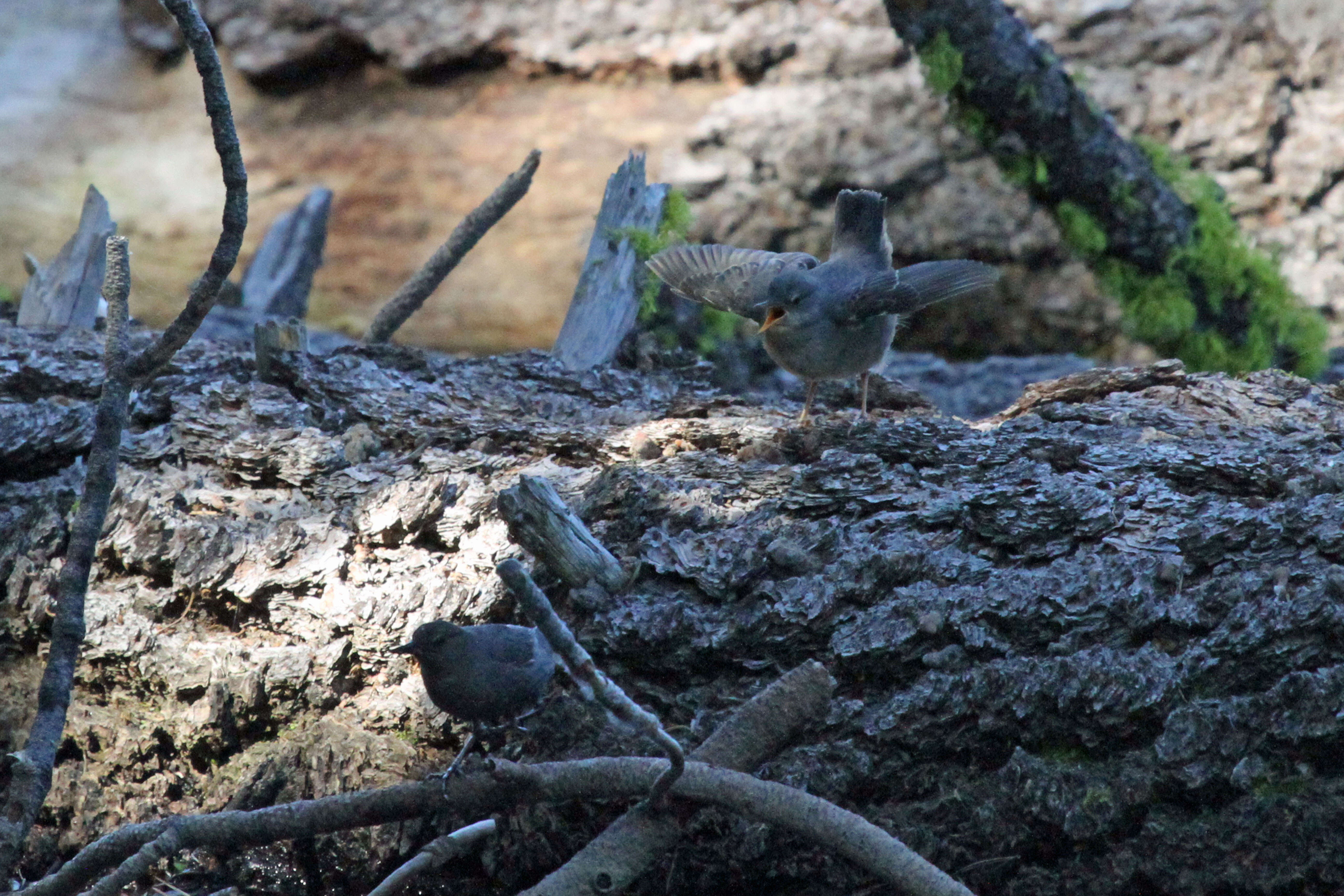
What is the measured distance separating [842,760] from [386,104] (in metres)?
8.58

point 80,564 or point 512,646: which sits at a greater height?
point 80,564

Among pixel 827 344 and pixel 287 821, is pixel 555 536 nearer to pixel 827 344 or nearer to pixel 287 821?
pixel 287 821

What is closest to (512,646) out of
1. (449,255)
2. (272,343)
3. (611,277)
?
(272,343)

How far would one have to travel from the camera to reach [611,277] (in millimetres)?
4629

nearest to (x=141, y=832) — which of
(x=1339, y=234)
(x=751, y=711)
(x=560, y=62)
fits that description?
(x=751, y=711)

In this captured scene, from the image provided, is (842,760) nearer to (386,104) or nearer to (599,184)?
(599,184)

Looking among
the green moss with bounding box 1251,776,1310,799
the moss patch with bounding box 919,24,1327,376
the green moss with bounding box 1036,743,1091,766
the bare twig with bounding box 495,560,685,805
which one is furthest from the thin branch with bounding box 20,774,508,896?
the moss patch with bounding box 919,24,1327,376

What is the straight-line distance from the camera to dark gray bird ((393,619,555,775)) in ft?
7.69

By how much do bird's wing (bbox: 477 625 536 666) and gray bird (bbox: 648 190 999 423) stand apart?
1.25 metres

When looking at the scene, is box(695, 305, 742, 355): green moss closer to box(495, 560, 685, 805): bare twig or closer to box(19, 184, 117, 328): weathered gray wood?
box(19, 184, 117, 328): weathered gray wood

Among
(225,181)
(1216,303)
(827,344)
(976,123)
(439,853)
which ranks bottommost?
(439,853)

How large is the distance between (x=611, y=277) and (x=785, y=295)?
3.70ft

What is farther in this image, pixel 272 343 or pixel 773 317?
pixel 272 343

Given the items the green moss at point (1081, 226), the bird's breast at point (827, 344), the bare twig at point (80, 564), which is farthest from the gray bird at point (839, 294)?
the green moss at point (1081, 226)
